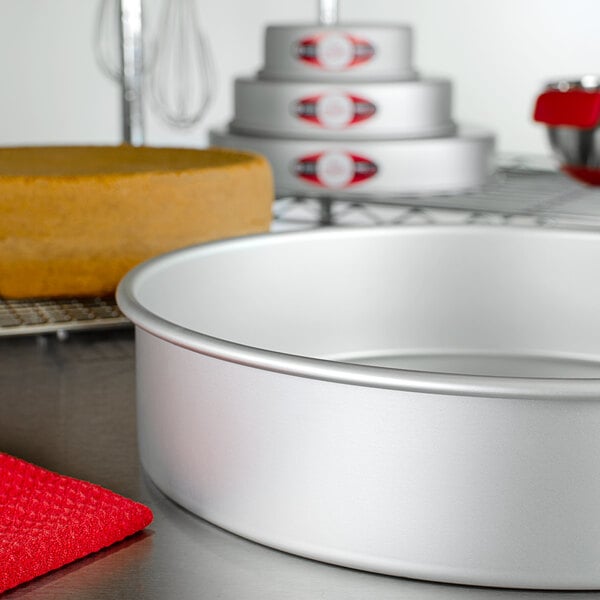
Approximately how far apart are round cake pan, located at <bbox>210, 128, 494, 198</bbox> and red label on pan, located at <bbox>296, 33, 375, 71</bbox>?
0.07 metres

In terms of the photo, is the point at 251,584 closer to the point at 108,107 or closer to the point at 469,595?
the point at 469,595

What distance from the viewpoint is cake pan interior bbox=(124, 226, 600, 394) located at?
400 millimetres

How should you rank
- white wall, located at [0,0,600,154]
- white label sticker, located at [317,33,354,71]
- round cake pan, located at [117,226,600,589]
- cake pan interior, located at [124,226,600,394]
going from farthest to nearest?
white wall, located at [0,0,600,154] < white label sticker, located at [317,33,354,71] < cake pan interior, located at [124,226,600,394] < round cake pan, located at [117,226,600,589]

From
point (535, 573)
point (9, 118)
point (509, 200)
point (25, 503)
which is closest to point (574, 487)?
point (535, 573)

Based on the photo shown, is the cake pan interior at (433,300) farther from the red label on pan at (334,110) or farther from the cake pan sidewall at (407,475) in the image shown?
the red label on pan at (334,110)

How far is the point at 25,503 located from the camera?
26 centimetres

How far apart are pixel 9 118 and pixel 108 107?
0.17m

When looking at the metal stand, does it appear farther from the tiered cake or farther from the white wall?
the white wall

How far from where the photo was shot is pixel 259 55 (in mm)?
1720

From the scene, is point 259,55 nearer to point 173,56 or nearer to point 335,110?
point 173,56

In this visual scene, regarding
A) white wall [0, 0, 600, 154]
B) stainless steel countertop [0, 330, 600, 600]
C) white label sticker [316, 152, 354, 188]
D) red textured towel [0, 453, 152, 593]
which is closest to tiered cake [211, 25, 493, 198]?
white label sticker [316, 152, 354, 188]

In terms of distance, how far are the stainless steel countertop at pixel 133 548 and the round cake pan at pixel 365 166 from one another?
0.40m

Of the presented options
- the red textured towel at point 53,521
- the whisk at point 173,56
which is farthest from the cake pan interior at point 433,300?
the whisk at point 173,56

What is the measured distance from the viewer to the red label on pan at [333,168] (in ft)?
2.54
